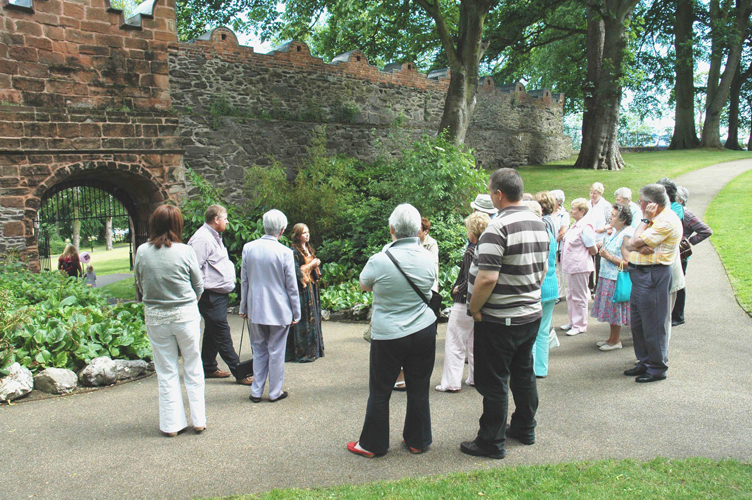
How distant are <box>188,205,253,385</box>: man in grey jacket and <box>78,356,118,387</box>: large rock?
93cm

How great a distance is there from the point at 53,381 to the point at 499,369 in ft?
14.2

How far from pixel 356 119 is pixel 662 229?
40.2 ft

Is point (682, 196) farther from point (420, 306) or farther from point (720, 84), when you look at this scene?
point (720, 84)

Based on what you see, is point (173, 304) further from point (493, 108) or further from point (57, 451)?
point (493, 108)

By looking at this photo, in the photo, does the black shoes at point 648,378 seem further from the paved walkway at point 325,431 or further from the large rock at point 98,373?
the large rock at point 98,373

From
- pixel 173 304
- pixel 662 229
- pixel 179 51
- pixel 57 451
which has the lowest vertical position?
pixel 57 451

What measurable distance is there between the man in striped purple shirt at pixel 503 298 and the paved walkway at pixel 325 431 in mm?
372

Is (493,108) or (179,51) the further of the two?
(493,108)

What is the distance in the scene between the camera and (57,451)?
422 centimetres

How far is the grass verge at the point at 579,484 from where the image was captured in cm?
333

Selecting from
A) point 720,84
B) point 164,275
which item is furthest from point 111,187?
point 720,84

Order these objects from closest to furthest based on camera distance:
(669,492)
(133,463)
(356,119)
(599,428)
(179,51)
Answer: (669,492), (133,463), (599,428), (179,51), (356,119)

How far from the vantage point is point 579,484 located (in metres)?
3.46

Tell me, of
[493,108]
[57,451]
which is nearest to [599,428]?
[57,451]
